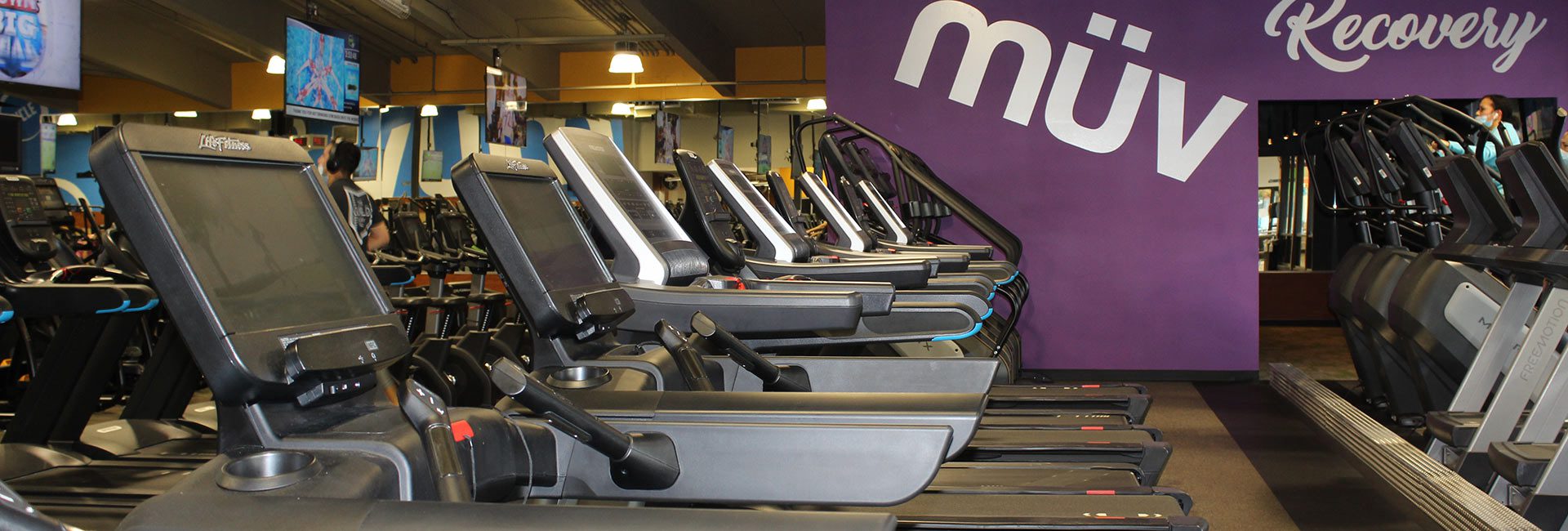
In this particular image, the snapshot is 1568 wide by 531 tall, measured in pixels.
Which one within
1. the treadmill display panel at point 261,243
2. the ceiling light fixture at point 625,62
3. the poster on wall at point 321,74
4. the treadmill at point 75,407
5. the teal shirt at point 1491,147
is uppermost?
the ceiling light fixture at point 625,62

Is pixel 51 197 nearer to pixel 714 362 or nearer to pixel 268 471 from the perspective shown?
pixel 714 362

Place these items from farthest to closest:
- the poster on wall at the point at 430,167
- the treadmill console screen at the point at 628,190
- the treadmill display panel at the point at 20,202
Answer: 1. the poster on wall at the point at 430,167
2. the treadmill display panel at the point at 20,202
3. the treadmill console screen at the point at 628,190

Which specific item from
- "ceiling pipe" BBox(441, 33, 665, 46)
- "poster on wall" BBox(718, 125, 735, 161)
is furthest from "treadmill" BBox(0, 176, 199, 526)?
"poster on wall" BBox(718, 125, 735, 161)

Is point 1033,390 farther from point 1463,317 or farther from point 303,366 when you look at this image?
point 303,366

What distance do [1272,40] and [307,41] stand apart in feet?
19.1

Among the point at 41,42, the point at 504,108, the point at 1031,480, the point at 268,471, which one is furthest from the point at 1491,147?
the point at 41,42

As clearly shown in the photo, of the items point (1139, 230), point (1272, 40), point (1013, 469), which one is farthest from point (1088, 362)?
point (1013, 469)

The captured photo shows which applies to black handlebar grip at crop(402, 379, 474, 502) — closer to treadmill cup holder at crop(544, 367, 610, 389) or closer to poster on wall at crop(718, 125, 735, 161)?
treadmill cup holder at crop(544, 367, 610, 389)

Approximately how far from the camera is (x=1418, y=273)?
4.46m

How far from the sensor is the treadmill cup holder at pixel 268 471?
0.99 meters

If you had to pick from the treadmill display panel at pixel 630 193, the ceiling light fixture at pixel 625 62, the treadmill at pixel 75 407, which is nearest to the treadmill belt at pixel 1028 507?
the treadmill display panel at pixel 630 193

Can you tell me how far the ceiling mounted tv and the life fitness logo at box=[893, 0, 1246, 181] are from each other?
14.3 ft

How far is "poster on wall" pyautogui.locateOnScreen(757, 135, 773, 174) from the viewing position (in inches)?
534

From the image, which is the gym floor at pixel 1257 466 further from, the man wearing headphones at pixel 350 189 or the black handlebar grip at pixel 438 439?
the man wearing headphones at pixel 350 189
